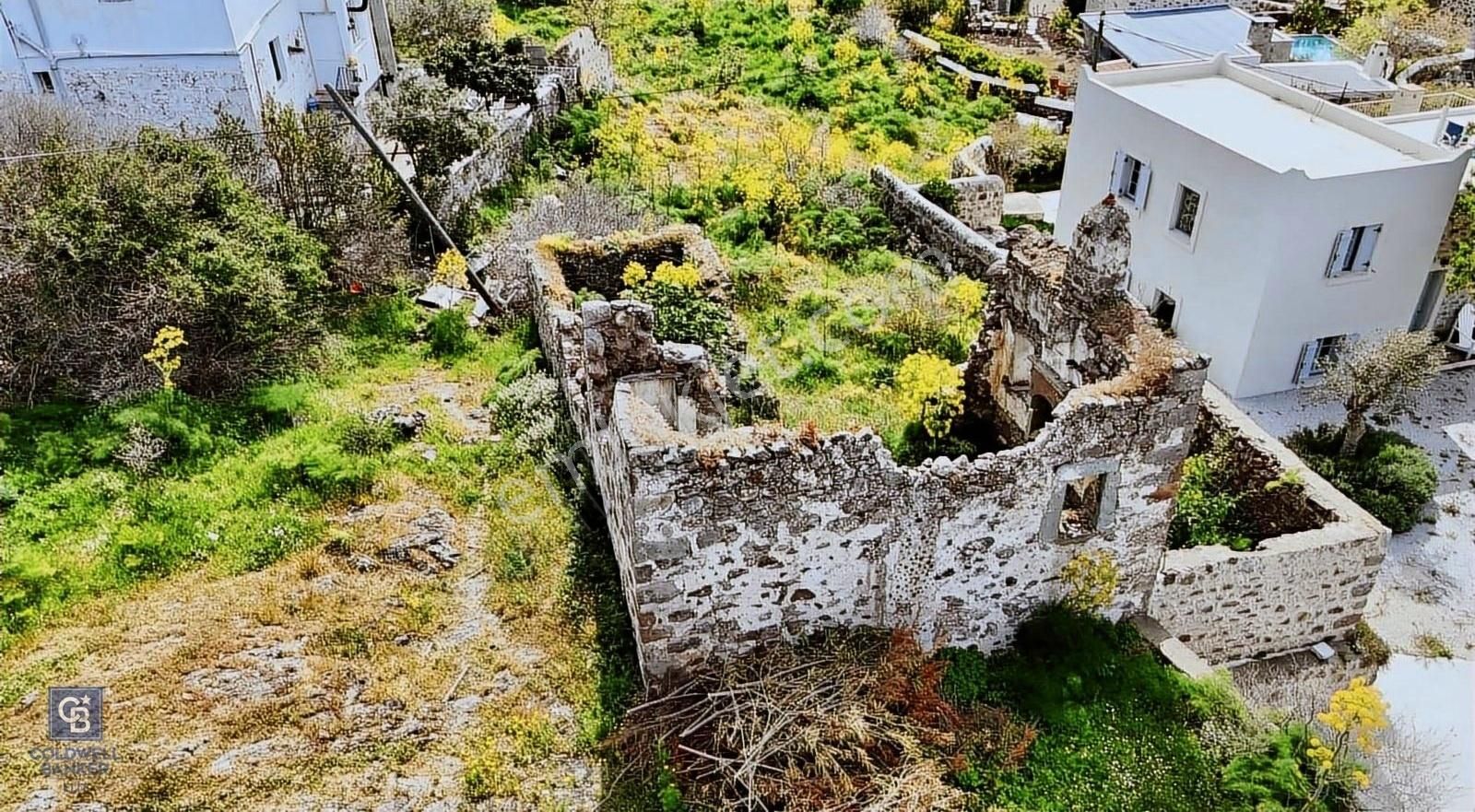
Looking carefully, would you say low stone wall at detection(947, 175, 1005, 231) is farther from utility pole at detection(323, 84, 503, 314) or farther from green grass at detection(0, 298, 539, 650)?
green grass at detection(0, 298, 539, 650)

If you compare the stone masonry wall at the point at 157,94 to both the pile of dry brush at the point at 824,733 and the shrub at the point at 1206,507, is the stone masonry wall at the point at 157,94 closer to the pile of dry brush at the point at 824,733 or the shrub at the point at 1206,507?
the pile of dry brush at the point at 824,733

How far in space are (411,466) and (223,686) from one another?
4.04 meters

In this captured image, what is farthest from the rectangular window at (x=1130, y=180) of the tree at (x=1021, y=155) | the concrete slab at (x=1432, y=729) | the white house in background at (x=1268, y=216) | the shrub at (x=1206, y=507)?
the concrete slab at (x=1432, y=729)

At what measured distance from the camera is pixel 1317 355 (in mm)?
18328

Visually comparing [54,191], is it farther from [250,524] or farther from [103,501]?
[250,524]

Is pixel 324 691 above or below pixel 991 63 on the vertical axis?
below

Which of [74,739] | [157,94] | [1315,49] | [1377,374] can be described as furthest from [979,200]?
[74,739]

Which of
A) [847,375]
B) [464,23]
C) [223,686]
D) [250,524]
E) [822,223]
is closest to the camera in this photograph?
[223,686]

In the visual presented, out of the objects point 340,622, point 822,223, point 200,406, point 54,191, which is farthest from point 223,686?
point 822,223

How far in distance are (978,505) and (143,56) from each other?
718 inches

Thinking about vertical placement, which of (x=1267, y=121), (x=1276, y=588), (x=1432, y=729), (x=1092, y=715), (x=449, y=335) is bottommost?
(x=1432, y=729)

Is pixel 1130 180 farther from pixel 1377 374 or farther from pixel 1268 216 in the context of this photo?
pixel 1377 374

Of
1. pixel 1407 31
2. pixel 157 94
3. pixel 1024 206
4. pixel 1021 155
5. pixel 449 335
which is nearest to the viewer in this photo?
pixel 449 335

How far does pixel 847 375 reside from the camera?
1684 centimetres
